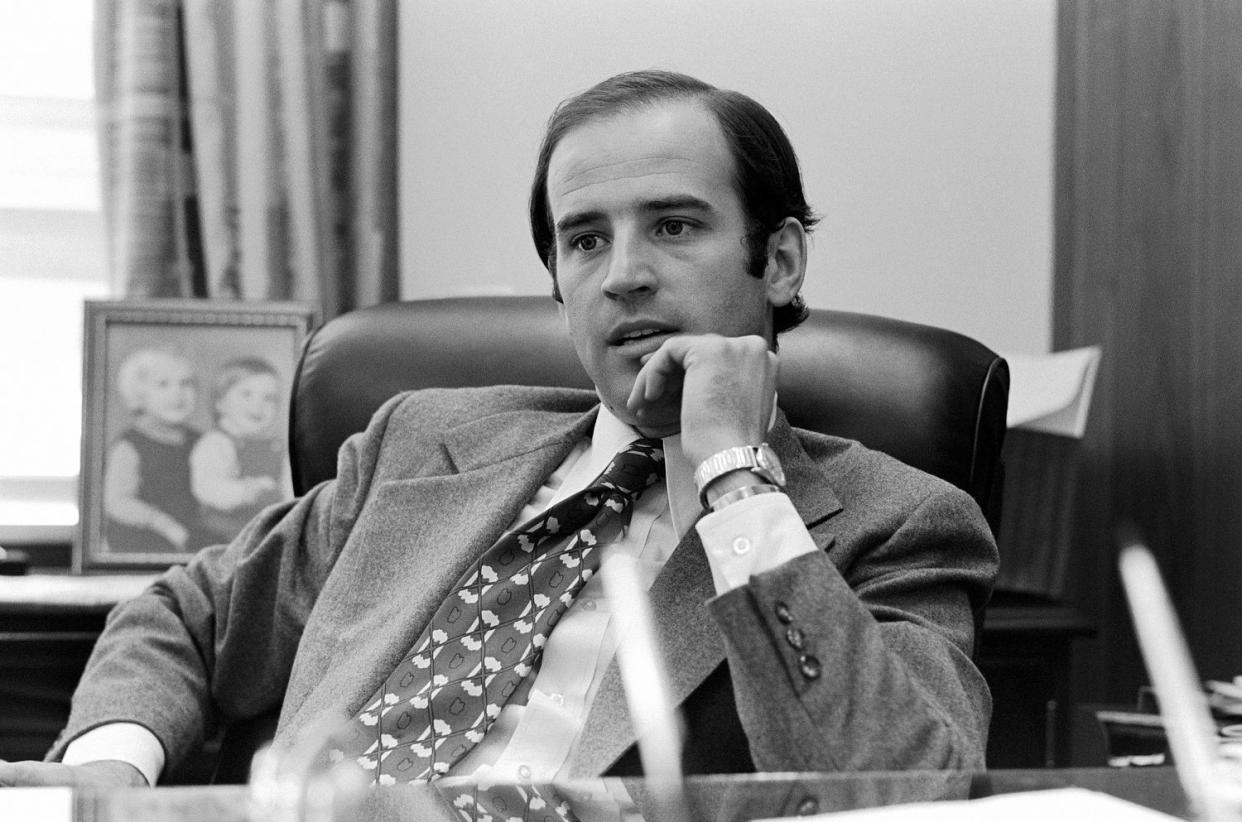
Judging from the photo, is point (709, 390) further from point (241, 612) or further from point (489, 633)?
point (241, 612)

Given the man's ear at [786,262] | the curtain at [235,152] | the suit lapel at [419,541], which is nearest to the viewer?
the suit lapel at [419,541]

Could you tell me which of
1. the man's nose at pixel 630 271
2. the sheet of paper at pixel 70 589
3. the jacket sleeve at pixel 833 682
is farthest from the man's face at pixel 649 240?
the sheet of paper at pixel 70 589

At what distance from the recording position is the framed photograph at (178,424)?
1913mm

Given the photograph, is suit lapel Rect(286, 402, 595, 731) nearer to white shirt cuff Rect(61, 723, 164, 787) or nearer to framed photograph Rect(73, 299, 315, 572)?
white shirt cuff Rect(61, 723, 164, 787)

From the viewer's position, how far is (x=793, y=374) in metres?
1.45

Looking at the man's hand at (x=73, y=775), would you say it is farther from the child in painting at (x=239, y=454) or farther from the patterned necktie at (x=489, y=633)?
the child in painting at (x=239, y=454)

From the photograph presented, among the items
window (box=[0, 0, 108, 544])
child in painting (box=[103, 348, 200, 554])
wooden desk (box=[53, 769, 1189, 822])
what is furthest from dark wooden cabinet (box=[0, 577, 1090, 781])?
wooden desk (box=[53, 769, 1189, 822])

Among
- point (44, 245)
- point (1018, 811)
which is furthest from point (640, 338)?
point (44, 245)

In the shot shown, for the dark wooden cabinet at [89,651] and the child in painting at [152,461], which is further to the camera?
the child in painting at [152,461]

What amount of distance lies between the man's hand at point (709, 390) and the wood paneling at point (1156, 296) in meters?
0.96

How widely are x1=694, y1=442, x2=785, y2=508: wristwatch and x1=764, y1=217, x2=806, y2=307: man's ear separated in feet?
0.95

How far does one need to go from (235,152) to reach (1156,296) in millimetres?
1427

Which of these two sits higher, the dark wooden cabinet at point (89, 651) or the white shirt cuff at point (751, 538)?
the white shirt cuff at point (751, 538)

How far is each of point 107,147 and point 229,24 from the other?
27cm
